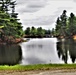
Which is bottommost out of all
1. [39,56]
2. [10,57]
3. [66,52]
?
[66,52]

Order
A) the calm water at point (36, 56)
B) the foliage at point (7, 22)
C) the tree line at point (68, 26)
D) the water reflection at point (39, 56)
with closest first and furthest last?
the calm water at point (36, 56), the water reflection at point (39, 56), the foliage at point (7, 22), the tree line at point (68, 26)

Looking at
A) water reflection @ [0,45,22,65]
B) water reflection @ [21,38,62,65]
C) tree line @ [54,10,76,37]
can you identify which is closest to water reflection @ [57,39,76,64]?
water reflection @ [21,38,62,65]

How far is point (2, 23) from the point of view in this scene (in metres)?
79.6

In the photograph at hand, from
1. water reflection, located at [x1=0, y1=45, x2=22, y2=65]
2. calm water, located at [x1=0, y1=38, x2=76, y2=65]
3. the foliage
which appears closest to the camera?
water reflection, located at [x1=0, y1=45, x2=22, y2=65]

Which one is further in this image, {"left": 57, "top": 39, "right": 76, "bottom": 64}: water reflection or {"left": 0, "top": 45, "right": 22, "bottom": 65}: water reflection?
{"left": 57, "top": 39, "right": 76, "bottom": 64}: water reflection

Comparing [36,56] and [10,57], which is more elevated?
[10,57]

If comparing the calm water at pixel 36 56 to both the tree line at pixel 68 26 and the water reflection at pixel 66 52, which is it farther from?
the tree line at pixel 68 26

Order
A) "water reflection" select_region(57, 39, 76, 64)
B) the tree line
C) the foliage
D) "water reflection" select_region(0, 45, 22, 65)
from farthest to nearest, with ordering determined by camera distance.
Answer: the tree line
the foliage
"water reflection" select_region(57, 39, 76, 64)
"water reflection" select_region(0, 45, 22, 65)

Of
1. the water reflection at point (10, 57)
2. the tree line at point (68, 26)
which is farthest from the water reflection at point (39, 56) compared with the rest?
the tree line at point (68, 26)

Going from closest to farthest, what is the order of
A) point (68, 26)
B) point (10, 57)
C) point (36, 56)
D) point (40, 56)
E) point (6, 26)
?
point (10, 57), point (40, 56), point (36, 56), point (6, 26), point (68, 26)

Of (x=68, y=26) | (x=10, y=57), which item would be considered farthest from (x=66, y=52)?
(x=68, y=26)

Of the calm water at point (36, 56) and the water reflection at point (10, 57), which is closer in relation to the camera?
the water reflection at point (10, 57)

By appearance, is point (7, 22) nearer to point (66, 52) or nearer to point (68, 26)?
point (66, 52)

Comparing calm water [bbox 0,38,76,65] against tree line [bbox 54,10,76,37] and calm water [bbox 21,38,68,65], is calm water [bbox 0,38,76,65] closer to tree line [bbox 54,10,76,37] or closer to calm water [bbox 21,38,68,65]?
calm water [bbox 21,38,68,65]
